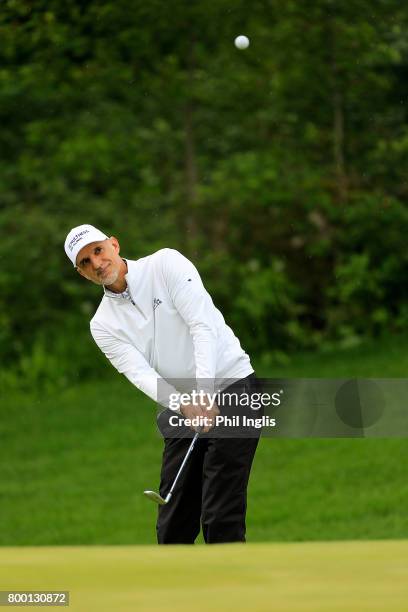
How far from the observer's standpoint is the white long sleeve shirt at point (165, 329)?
5.07 metres

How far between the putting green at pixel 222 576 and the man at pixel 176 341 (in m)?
2.43

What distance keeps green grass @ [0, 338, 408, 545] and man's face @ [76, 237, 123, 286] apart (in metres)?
3.76

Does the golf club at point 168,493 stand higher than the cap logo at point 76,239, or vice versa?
the cap logo at point 76,239

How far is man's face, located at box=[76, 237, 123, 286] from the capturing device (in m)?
5.10

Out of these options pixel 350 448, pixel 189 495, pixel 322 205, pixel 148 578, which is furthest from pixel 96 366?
pixel 148 578

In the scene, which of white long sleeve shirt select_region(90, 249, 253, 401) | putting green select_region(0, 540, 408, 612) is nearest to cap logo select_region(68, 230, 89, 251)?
white long sleeve shirt select_region(90, 249, 253, 401)

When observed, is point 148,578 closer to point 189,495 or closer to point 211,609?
point 211,609

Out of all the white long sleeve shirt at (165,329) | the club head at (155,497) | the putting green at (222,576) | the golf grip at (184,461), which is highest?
the white long sleeve shirt at (165,329)

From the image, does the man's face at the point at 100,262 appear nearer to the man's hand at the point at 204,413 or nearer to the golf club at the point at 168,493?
the man's hand at the point at 204,413

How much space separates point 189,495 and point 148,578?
10.1ft

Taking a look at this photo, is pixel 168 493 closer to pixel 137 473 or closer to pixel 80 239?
pixel 80 239

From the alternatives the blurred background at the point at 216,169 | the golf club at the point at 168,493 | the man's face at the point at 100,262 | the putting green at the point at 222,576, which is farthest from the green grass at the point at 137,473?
the putting green at the point at 222,576

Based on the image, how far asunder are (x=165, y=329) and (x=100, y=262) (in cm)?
36

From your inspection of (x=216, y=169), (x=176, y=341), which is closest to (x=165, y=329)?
(x=176, y=341)
